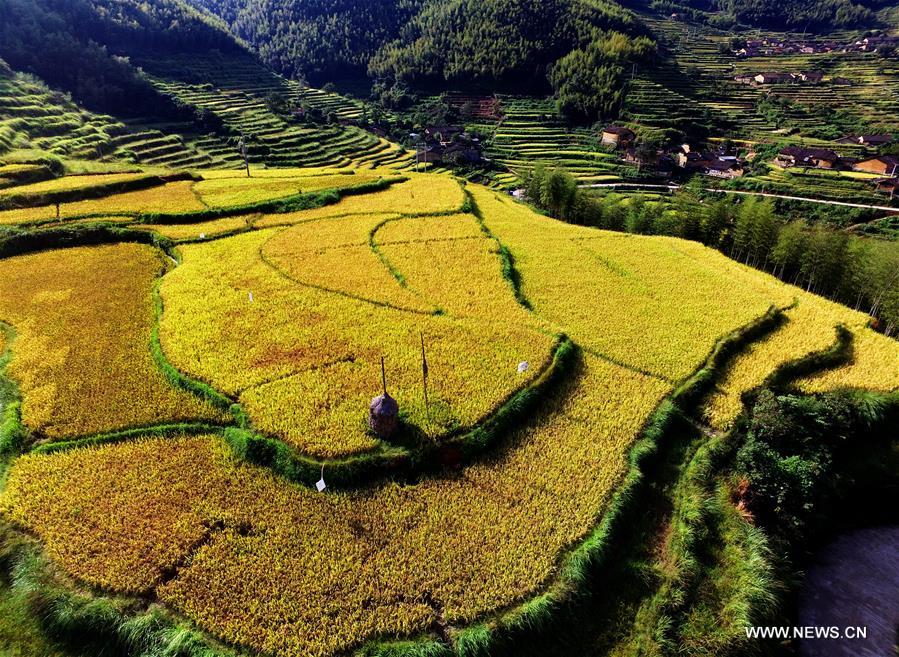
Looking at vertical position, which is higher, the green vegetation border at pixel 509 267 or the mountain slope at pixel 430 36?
Result: the mountain slope at pixel 430 36

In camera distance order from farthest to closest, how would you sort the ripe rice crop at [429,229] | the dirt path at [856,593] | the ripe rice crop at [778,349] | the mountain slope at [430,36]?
the mountain slope at [430,36] < the ripe rice crop at [429,229] < the ripe rice crop at [778,349] < the dirt path at [856,593]

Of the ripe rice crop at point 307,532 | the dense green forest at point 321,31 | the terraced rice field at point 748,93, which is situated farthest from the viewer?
the dense green forest at point 321,31

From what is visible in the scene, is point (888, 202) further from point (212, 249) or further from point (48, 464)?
point (48, 464)

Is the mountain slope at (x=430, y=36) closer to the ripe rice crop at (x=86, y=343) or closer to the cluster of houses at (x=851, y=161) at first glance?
the cluster of houses at (x=851, y=161)

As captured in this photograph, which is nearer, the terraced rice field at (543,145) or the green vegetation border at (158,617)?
the green vegetation border at (158,617)

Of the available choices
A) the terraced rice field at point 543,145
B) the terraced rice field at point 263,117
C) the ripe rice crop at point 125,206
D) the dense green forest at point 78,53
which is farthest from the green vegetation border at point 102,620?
the dense green forest at point 78,53

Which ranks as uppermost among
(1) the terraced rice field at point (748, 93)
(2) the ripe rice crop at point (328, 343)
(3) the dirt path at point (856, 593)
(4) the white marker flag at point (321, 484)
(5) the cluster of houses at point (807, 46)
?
(5) the cluster of houses at point (807, 46)

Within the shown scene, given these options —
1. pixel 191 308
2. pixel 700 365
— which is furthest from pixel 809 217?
pixel 191 308

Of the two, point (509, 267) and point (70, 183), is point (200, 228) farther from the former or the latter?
point (509, 267)
